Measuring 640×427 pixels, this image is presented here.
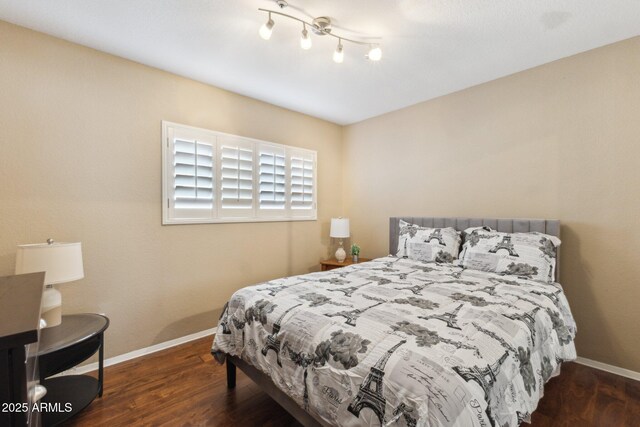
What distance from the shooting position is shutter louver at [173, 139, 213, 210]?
2783 mm

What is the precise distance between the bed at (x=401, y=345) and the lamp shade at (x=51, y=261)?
41.1 inches

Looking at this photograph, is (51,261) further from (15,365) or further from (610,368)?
(610,368)

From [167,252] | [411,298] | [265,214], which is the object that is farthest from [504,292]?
[167,252]

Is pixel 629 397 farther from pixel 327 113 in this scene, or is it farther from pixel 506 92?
pixel 327 113

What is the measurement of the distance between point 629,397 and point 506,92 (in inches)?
104

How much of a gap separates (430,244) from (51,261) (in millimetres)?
3036

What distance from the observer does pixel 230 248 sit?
10.4 ft

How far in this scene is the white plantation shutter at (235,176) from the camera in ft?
10.1

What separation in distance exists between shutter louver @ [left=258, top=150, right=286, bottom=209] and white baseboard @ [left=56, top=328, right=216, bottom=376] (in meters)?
1.52

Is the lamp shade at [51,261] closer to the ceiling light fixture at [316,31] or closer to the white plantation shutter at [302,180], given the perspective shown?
the ceiling light fixture at [316,31]

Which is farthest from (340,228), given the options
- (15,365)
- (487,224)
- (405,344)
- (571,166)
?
(15,365)

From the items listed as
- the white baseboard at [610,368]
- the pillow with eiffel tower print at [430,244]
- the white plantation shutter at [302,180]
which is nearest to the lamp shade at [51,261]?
the white plantation shutter at [302,180]

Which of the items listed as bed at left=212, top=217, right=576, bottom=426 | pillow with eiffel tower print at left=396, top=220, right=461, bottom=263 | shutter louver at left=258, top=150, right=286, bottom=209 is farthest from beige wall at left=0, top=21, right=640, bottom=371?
bed at left=212, top=217, right=576, bottom=426

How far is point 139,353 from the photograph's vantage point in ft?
8.40
